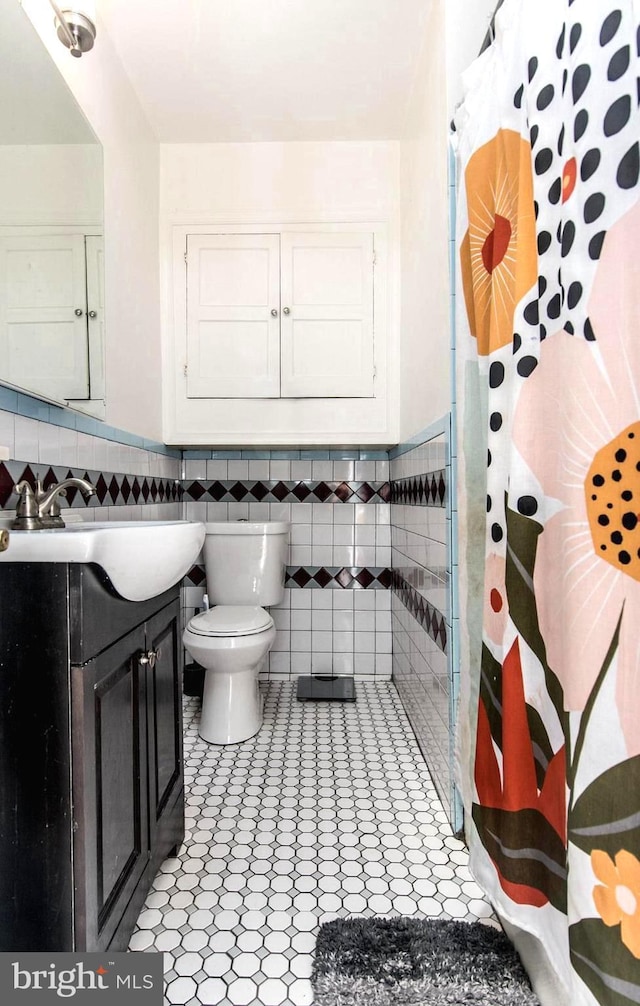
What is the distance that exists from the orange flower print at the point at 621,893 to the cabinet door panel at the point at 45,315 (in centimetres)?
137

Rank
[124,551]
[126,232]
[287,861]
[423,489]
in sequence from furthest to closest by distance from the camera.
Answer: [126,232], [423,489], [287,861], [124,551]

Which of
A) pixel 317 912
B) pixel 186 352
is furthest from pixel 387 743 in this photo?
pixel 186 352

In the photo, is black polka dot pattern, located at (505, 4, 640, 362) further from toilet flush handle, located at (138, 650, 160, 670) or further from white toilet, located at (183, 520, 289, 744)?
white toilet, located at (183, 520, 289, 744)

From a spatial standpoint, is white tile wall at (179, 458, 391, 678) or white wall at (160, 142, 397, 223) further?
white tile wall at (179, 458, 391, 678)

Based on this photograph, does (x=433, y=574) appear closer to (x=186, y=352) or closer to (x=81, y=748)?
(x=81, y=748)

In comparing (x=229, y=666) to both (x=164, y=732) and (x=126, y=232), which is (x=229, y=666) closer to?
(x=164, y=732)

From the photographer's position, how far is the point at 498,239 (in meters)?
0.99

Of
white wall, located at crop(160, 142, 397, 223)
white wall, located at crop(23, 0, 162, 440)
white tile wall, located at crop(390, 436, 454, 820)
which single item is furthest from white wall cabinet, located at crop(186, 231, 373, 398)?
white tile wall, located at crop(390, 436, 454, 820)

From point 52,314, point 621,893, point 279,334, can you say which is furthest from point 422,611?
point 52,314

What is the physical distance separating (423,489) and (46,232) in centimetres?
134

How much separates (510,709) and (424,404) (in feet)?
3.70

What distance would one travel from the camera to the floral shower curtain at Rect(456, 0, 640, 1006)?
2.07ft

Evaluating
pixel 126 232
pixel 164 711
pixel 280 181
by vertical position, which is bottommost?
pixel 164 711

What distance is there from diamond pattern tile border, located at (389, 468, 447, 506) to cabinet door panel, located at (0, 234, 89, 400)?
3.55ft
